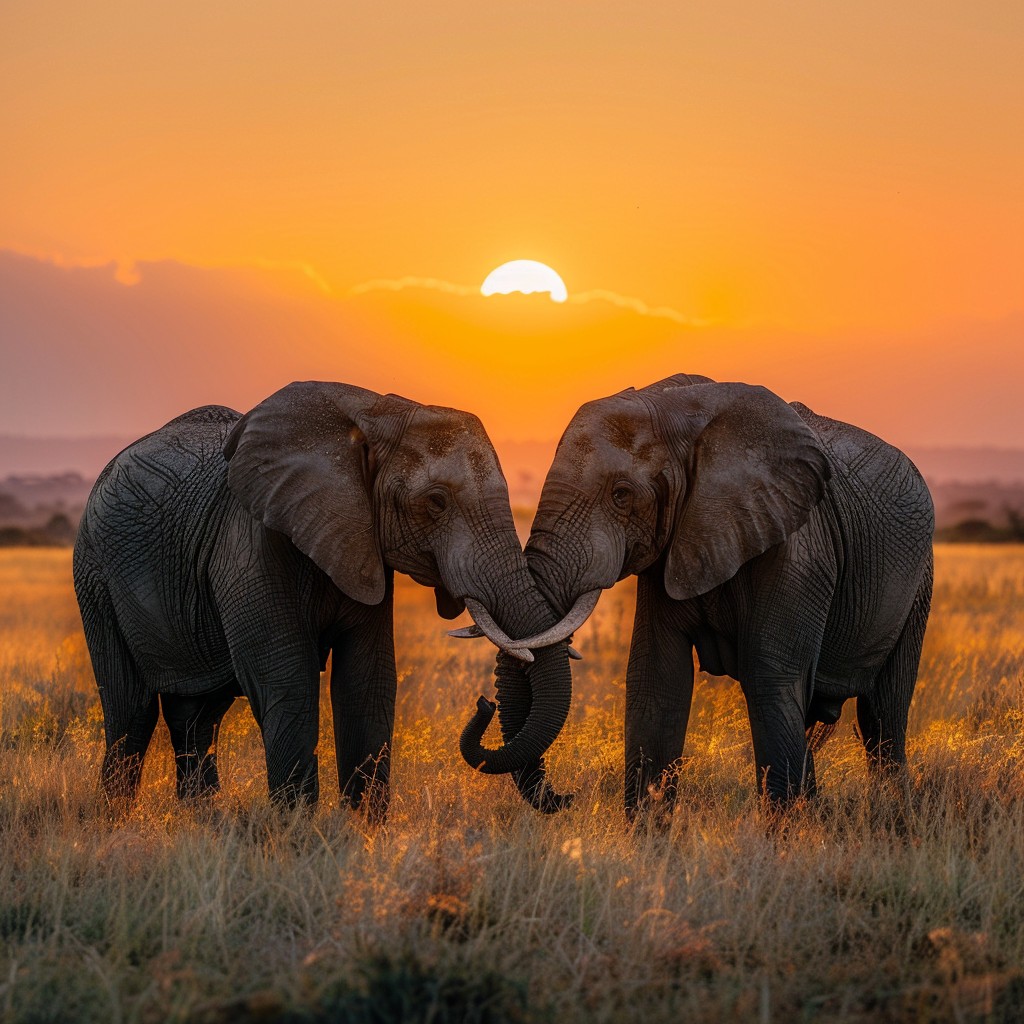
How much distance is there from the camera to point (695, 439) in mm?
9164

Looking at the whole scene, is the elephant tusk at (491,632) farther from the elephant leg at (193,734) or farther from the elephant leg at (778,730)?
the elephant leg at (193,734)

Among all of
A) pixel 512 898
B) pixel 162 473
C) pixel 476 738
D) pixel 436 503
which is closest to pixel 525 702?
pixel 476 738

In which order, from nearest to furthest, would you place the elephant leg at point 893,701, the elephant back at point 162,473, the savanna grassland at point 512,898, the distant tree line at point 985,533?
the savanna grassland at point 512,898 → the elephant back at point 162,473 → the elephant leg at point 893,701 → the distant tree line at point 985,533

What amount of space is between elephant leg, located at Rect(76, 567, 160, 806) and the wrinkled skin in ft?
10.4

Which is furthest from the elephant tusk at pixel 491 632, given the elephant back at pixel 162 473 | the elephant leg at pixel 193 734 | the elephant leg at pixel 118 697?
the elephant leg at pixel 118 697

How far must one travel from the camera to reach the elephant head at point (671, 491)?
8.73 meters

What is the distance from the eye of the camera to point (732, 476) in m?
9.12

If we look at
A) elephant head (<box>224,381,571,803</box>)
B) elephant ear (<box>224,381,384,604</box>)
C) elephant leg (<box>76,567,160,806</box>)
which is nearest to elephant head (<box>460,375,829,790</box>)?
elephant head (<box>224,381,571,803</box>)

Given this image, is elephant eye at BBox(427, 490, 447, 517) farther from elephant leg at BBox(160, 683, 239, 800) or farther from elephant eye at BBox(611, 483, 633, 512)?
elephant leg at BBox(160, 683, 239, 800)

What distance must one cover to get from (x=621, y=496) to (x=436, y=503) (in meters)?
1.05

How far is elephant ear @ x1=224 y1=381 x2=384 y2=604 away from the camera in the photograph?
28.8 ft


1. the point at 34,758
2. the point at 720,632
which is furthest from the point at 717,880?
the point at 34,758

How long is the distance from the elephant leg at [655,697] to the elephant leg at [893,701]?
181 cm

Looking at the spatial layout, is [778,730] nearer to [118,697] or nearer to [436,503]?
[436,503]
